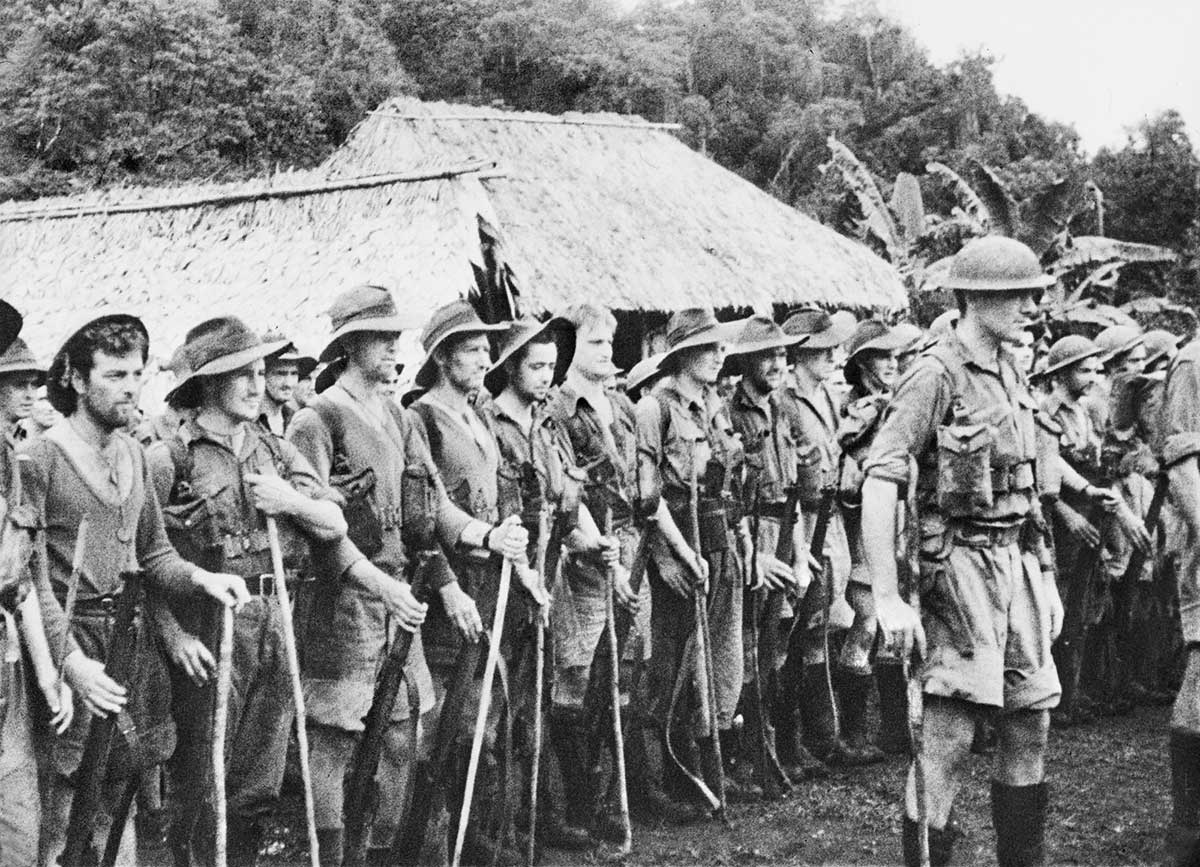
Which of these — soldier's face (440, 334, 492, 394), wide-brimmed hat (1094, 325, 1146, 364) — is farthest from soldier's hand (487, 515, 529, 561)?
wide-brimmed hat (1094, 325, 1146, 364)

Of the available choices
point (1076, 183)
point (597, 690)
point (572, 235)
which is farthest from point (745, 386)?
point (1076, 183)

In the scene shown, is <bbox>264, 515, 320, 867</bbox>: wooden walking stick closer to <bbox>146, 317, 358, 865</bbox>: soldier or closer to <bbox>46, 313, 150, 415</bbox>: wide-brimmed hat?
<bbox>146, 317, 358, 865</bbox>: soldier

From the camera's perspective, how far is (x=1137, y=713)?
901 centimetres

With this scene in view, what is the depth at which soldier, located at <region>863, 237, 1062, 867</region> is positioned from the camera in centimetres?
497

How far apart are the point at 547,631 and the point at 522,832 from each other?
0.91 meters

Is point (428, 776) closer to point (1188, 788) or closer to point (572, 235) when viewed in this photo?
point (1188, 788)

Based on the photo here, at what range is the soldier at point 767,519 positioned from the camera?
7.27m

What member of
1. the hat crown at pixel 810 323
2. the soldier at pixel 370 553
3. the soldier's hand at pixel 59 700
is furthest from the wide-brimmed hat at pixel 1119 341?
the soldier's hand at pixel 59 700

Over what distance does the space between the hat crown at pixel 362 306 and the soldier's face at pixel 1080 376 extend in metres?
4.81

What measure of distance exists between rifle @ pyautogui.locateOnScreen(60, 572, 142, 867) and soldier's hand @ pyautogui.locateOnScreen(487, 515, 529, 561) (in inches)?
55.4

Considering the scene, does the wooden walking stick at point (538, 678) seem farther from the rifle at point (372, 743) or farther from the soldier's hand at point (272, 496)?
the soldier's hand at point (272, 496)

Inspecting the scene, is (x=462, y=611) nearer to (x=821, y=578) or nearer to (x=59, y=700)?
(x=59, y=700)

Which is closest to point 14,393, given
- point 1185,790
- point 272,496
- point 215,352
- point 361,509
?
point 215,352

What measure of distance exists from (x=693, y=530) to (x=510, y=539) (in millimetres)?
1623
